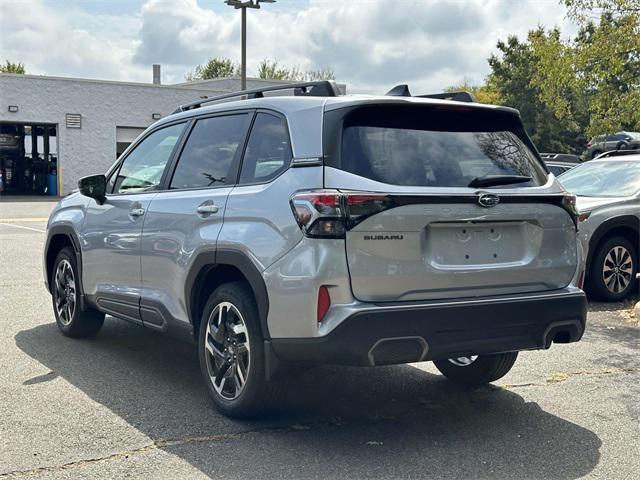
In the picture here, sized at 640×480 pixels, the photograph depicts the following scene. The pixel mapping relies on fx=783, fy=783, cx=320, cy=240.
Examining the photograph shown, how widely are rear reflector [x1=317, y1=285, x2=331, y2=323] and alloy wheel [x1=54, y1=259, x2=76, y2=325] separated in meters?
3.35

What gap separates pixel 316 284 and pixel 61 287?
12.3ft

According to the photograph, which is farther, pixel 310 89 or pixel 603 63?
pixel 603 63

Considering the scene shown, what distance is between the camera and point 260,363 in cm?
431

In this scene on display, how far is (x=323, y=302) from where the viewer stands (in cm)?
394

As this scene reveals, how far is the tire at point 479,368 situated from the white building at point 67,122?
3017cm

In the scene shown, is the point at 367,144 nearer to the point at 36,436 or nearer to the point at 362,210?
the point at 362,210

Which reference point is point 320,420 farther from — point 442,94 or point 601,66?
point 601,66

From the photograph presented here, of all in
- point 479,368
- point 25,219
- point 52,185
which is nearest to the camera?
point 479,368

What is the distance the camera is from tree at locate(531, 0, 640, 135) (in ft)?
36.7

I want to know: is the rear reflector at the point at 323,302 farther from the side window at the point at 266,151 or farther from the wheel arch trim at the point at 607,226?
the wheel arch trim at the point at 607,226

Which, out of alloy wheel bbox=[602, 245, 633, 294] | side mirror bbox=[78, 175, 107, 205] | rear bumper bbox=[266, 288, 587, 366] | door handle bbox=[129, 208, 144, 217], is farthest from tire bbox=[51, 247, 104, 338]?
alloy wheel bbox=[602, 245, 633, 294]

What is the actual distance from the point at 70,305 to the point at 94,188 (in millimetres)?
1183

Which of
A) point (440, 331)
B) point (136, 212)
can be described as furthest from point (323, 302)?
point (136, 212)

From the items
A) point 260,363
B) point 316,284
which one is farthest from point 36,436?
point 316,284
